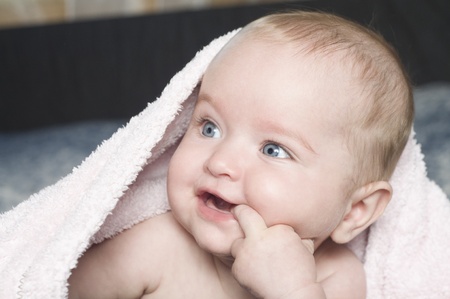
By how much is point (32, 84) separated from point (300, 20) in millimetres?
1284

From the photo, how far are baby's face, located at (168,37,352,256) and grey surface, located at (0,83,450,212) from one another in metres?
0.68

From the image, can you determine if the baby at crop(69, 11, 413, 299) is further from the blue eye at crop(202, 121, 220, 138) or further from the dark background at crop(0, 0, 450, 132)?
the dark background at crop(0, 0, 450, 132)

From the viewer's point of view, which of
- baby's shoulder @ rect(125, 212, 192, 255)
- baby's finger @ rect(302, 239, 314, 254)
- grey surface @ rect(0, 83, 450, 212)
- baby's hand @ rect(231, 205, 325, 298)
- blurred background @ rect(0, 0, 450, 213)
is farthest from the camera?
blurred background @ rect(0, 0, 450, 213)

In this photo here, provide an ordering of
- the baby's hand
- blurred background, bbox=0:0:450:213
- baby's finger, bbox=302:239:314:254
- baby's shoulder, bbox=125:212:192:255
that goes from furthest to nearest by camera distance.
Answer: blurred background, bbox=0:0:450:213 < baby's shoulder, bbox=125:212:192:255 < baby's finger, bbox=302:239:314:254 < the baby's hand

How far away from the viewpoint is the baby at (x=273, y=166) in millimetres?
901

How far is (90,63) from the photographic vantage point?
2084mm

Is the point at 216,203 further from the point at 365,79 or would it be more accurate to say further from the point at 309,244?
the point at 365,79

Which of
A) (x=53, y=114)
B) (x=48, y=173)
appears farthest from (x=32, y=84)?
(x=48, y=173)

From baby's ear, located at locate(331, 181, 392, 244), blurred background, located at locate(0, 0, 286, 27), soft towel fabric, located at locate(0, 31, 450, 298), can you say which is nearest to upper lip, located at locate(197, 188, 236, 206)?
soft towel fabric, located at locate(0, 31, 450, 298)

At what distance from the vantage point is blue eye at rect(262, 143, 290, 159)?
938mm

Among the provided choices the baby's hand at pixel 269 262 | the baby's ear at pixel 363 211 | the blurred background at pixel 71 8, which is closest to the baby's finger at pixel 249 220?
the baby's hand at pixel 269 262

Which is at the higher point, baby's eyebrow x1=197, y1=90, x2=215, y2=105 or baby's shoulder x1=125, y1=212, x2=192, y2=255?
baby's eyebrow x1=197, y1=90, x2=215, y2=105

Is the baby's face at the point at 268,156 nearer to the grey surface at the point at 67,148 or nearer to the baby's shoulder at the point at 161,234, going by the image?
the baby's shoulder at the point at 161,234

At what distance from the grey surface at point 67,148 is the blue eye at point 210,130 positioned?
0.72 meters
